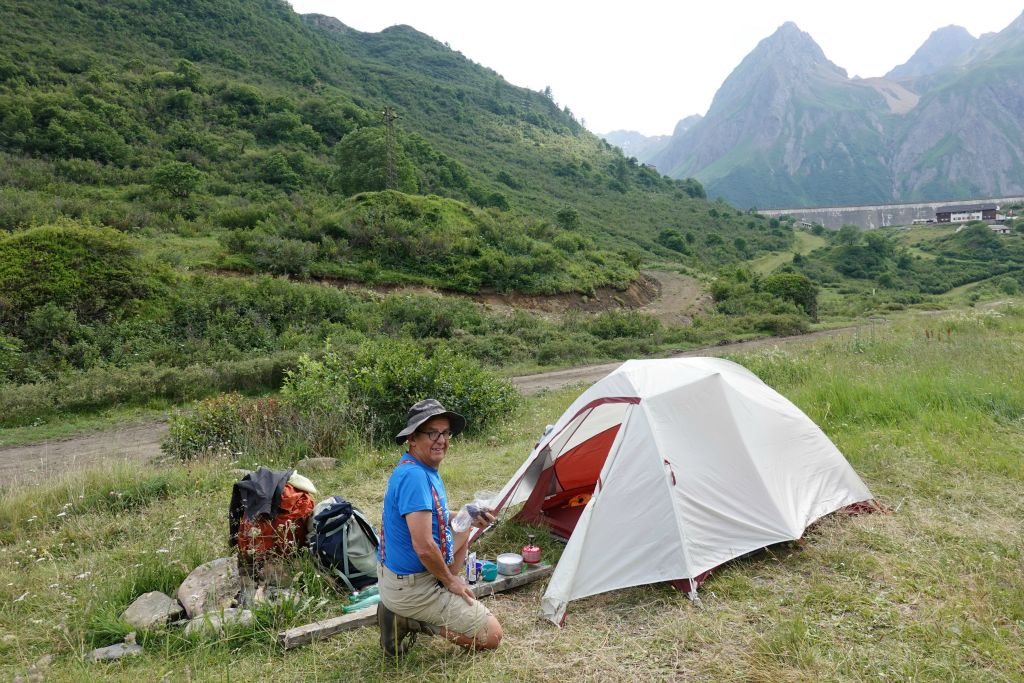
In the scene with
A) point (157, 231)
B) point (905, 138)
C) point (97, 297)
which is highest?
point (905, 138)

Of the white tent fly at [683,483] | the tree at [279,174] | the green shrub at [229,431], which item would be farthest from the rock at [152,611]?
the tree at [279,174]

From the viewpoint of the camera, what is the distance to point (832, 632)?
12.6ft

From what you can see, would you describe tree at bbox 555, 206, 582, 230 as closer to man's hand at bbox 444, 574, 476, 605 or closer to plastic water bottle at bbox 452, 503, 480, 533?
plastic water bottle at bbox 452, 503, 480, 533

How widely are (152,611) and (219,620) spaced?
1.92 feet

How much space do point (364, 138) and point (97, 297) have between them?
23226mm

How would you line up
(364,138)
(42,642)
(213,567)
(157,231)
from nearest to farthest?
(42,642) → (213,567) → (157,231) → (364,138)

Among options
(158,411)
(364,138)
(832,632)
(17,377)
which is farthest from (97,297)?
(364,138)

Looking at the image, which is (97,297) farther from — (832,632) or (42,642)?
(832,632)

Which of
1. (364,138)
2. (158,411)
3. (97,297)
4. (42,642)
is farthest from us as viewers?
(364,138)

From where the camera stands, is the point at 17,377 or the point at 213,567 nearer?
the point at 213,567

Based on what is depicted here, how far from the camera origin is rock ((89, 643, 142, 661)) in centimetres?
391

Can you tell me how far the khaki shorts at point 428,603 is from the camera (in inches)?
143

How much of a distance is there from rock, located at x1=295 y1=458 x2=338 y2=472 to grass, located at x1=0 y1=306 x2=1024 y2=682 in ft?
1.62

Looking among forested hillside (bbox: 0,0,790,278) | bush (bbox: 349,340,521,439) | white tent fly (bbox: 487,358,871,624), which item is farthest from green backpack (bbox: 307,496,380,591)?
forested hillside (bbox: 0,0,790,278)
